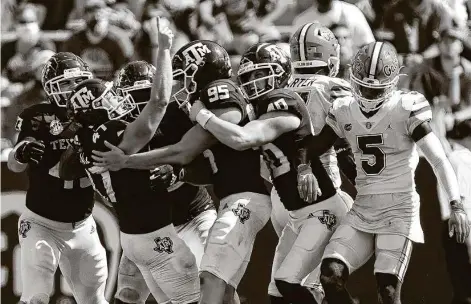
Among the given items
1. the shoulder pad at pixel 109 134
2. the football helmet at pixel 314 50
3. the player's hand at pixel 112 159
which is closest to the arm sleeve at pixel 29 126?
the shoulder pad at pixel 109 134

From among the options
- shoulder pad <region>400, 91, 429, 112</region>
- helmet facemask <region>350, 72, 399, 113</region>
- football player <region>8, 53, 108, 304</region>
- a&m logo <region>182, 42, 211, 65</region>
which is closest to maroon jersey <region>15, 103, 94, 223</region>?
football player <region>8, 53, 108, 304</region>

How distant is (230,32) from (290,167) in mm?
4524

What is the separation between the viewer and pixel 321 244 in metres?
7.17

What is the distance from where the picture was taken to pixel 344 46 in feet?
33.5

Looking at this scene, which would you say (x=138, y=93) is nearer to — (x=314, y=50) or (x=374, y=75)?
(x=314, y=50)

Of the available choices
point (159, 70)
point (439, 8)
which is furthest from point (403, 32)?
point (159, 70)

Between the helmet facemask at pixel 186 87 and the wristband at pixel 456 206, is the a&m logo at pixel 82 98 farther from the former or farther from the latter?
the wristband at pixel 456 206

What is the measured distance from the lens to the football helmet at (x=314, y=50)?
7777 millimetres

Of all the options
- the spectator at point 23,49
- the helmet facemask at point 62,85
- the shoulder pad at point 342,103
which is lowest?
the spectator at point 23,49

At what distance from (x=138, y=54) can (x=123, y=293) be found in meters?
3.98

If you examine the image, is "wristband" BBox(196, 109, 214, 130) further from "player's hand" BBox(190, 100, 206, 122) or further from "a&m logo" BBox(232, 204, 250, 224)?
"a&m logo" BBox(232, 204, 250, 224)

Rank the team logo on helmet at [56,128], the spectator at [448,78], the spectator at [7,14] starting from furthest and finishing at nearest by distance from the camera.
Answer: the spectator at [7,14]
the spectator at [448,78]
the team logo on helmet at [56,128]

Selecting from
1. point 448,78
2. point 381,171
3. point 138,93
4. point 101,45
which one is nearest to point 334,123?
point 381,171

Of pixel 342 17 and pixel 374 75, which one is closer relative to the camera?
pixel 374 75
